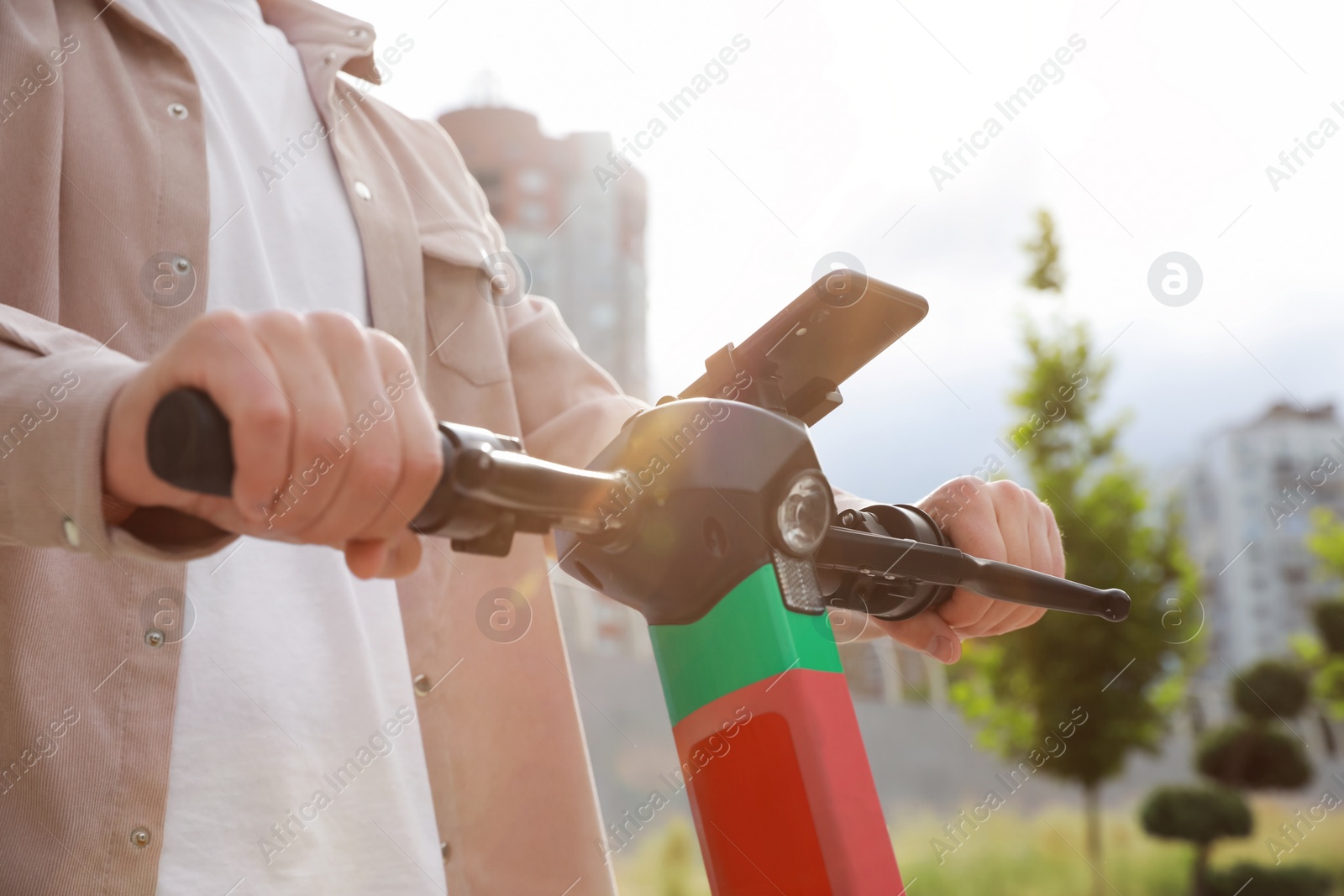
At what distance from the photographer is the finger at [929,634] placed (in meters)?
1.09

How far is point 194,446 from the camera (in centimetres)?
57

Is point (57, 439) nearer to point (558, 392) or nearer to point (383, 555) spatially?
point (383, 555)

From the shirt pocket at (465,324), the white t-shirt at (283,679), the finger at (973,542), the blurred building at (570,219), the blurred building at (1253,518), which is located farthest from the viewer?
the blurred building at (1253,518)

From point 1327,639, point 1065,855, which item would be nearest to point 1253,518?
point 1327,639

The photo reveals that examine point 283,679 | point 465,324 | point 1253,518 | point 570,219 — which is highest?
point 465,324

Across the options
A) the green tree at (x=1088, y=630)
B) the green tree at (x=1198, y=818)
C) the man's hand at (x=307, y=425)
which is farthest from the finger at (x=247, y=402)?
the green tree at (x=1198, y=818)

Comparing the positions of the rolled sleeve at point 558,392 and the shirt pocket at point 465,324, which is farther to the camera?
the shirt pocket at point 465,324

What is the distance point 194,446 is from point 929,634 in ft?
Answer: 2.59

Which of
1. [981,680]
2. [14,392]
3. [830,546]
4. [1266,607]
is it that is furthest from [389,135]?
[1266,607]

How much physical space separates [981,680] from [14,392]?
10.8m

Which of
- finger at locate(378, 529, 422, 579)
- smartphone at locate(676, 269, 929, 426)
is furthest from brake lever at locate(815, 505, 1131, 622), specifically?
finger at locate(378, 529, 422, 579)

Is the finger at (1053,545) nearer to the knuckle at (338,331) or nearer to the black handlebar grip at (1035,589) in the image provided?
the black handlebar grip at (1035,589)

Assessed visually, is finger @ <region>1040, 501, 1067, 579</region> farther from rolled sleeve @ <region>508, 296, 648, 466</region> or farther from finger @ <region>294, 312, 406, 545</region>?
finger @ <region>294, 312, 406, 545</region>

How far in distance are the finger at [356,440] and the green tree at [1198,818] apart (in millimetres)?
11545
